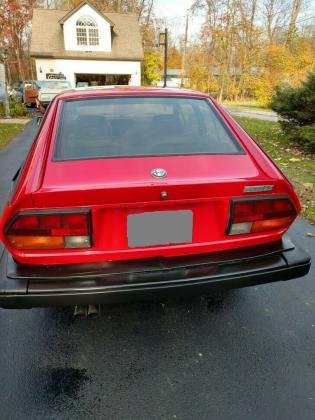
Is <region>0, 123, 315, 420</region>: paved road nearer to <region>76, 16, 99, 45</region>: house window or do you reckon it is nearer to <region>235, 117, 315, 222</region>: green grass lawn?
<region>235, 117, 315, 222</region>: green grass lawn

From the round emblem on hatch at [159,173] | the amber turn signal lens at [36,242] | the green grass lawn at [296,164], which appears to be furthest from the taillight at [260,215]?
the green grass lawn at [296,164]

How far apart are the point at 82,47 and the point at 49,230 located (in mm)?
32580

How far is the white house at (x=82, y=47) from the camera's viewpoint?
30.2 metres

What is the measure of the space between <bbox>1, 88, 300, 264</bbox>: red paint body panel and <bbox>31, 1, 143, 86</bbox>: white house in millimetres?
29644

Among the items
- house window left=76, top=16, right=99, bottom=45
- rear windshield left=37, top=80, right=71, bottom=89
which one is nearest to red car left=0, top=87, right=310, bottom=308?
rear windshield left=37, top=80, right=71, bottom=89

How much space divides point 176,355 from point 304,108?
7.40 metres

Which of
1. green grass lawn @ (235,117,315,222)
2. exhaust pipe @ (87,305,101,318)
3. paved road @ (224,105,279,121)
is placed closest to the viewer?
exhaust pipe @ (87,305,101,318)

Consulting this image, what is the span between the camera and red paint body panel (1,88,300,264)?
198cm

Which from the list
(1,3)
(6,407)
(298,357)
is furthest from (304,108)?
(1,3)

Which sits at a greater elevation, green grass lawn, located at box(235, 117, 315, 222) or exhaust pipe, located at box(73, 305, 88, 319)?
Answer: exhaust pipe, located at box(73, 305, 88, 319)

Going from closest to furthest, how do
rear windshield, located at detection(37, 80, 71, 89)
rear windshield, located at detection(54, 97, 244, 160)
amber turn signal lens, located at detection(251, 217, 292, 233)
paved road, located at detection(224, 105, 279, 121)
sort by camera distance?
amber turn signal lens, located at detection(251, 217, 292, 233), rear windshield, located at detection(54, 97, 244, 160), paved road, located at detection(224, 105, 279, 121), rear windshield, located at detection(37, 80, 71, 89)

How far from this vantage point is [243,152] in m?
2.50

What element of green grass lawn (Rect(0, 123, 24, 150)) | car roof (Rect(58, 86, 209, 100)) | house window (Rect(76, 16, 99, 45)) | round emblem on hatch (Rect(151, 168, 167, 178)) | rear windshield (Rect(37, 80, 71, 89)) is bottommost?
green grass lawn (Rect(0, 123, 24, 150))

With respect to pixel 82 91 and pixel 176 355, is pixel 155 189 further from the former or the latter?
pixel 82 91
